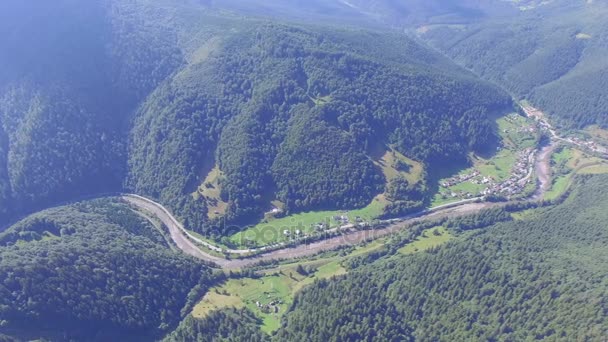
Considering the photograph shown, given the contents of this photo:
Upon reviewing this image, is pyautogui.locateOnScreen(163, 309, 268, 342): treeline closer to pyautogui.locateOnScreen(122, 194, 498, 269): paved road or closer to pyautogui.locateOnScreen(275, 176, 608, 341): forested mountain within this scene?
pyautogui.locateOnScreen(275, 176, 608, 341): forested mountain

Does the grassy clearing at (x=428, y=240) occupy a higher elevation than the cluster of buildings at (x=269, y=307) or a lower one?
higher

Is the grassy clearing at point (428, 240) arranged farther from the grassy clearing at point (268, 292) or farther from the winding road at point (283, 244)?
the grassy clearing at point (268, 292)

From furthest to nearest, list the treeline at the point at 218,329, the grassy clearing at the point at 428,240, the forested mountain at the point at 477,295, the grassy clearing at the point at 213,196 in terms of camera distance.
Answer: the grassy clearing at the point at 213,196
the grassy clearing at the point at 428,240
the treeline at the point at 218,329
the forested mountain at the point at 477,295

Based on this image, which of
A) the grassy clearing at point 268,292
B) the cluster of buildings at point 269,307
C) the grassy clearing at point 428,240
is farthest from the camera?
the grassy clearing at point 428,240

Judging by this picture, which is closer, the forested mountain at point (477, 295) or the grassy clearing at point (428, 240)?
the forested mountain at point (477, 295)

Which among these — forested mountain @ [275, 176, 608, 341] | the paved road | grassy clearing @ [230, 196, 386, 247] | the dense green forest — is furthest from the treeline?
Answer: grassy clearing @ [230, 196, 386, 247]

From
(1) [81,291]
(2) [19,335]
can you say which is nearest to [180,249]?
(1) [81,291]

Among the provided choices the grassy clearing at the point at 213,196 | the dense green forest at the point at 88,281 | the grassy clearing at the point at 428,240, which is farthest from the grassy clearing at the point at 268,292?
the grassy clearing at the point at 213,196

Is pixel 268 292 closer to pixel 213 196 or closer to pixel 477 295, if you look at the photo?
pixel 213 196

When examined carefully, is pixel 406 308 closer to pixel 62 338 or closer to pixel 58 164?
pixel 62 338
